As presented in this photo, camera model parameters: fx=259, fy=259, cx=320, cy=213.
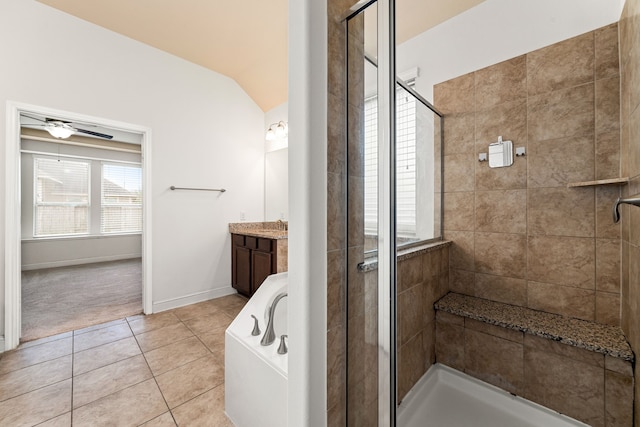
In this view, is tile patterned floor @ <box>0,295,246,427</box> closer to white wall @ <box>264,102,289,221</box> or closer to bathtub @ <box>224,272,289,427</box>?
bathtub @ <box>224,272,289,427</box>

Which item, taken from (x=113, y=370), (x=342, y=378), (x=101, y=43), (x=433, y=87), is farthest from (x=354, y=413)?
(x=101, y=43)

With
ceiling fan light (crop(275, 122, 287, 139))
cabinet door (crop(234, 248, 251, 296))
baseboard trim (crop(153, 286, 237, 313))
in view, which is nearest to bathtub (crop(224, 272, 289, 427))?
cabinet door (crop(234, 248, 251, 296))

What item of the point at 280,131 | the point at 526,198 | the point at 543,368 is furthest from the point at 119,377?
the point at 526,198

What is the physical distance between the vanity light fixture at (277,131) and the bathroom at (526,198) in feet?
6.21

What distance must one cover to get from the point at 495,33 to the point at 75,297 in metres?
5.15

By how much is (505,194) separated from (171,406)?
8.13 feet

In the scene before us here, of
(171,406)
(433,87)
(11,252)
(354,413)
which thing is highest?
(433,87)

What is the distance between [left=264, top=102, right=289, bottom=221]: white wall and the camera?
3447 millimetres

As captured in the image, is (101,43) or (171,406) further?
(101,43)

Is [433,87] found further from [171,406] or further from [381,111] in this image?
[171,406]

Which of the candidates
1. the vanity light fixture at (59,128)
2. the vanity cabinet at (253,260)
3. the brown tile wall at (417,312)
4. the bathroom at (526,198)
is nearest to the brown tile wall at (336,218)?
A: the bathroom at (526,198)

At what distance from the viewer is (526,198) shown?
171cm

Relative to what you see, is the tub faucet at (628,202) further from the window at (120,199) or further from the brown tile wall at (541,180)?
the window at (120,199)

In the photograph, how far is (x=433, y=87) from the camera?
2.05 meters
